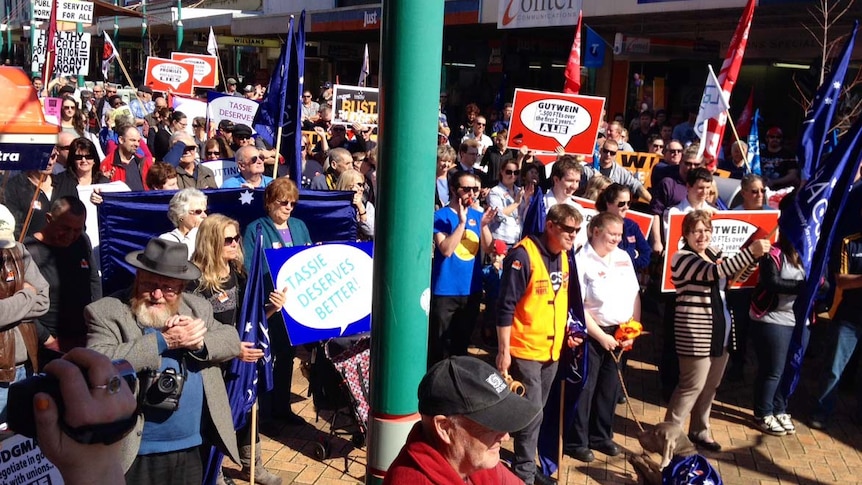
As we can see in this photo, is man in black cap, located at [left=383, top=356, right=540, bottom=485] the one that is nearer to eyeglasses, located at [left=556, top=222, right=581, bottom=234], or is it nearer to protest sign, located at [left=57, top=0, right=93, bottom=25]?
eyeglasses, located at [left=556, top=222, right=581, bottom=234]

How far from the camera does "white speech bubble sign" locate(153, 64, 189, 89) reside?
16172 millimetres

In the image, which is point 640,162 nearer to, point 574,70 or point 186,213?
point 574,70

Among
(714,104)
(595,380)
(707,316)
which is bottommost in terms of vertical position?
(595,380)

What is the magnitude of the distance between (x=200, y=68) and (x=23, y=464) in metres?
14.4

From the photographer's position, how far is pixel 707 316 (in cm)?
586

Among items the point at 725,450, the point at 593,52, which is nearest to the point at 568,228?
the point at 725,450

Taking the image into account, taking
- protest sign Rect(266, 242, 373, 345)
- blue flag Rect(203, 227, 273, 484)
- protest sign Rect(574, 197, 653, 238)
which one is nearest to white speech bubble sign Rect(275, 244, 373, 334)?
protest sign Rect(266, 242, 373, 345)

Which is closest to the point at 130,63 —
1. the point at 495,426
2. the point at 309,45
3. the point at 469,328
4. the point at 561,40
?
the point at 309,45

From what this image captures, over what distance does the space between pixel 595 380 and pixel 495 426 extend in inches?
151

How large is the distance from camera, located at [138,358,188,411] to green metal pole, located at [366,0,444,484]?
1096 mm

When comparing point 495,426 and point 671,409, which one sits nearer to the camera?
point 495,426

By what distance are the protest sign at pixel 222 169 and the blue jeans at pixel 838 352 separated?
19.7 feet

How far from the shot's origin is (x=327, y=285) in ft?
18.8

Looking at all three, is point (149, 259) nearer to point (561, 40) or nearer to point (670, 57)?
point (670, 57)
